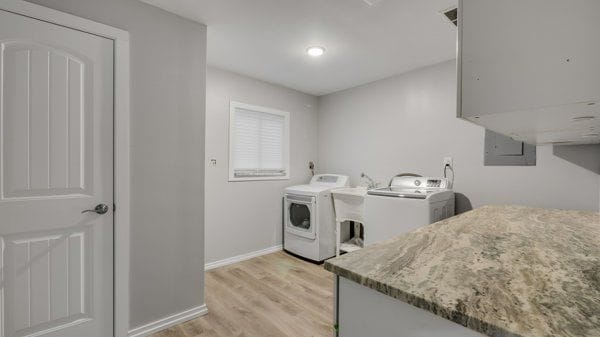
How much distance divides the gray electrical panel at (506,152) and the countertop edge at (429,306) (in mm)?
2300

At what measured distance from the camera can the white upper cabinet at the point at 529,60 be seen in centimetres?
63

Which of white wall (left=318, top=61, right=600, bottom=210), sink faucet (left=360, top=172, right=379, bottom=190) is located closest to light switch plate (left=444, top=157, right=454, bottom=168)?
white wall (left=318, top=61, right=600, bottom=210)

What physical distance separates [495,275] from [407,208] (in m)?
1.69

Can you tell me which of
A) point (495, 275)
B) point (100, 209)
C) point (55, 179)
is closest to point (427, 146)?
point (495, 275)

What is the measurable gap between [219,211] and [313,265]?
130cm

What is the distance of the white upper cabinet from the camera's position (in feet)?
2.07

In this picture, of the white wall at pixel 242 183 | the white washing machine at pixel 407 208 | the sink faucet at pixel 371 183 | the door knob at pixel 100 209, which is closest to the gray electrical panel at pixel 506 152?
the white washing machine at pixel 407 208

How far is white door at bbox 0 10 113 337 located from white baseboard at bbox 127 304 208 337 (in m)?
0.17

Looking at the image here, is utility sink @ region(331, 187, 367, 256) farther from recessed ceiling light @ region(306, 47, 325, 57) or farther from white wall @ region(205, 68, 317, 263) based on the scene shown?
recessed ceiling light @ region(306, 47, 325, 57)

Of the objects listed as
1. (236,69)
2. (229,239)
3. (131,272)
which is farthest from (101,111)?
(229,239)

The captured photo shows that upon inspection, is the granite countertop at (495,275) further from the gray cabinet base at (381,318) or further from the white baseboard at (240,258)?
the white baseboard at (240,258)

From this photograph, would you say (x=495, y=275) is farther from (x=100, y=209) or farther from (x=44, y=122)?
(x=44, y=122)

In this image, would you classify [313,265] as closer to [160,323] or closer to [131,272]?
[160,323]

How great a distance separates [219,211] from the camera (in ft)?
10.1
